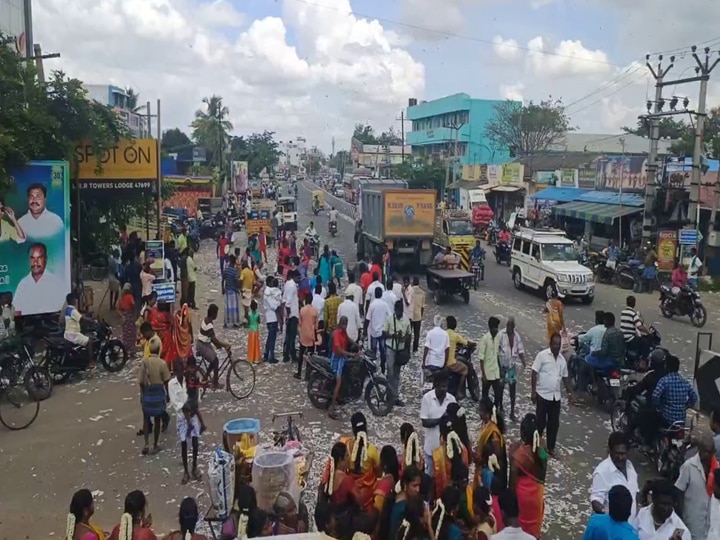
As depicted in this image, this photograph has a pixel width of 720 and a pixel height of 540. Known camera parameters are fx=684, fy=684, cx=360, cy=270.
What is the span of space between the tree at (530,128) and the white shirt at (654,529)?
50.6 metres

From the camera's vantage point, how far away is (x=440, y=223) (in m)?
24.1

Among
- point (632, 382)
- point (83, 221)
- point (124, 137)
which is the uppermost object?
point (124, 137)

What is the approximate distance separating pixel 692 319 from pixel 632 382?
8.30 metres

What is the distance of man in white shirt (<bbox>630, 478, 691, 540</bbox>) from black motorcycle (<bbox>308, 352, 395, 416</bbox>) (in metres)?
5.26

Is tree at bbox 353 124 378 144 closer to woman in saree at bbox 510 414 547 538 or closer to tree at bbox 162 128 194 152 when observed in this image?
tree at bbox 162 128 194 152

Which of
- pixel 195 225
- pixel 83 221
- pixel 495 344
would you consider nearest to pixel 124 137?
pixel 83 221

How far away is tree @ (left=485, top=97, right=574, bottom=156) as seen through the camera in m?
52.2

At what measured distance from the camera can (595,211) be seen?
28.3 meters

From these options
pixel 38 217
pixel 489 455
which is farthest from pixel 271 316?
pixel 489 455

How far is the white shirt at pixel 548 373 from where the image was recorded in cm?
788

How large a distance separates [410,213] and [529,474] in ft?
56.8

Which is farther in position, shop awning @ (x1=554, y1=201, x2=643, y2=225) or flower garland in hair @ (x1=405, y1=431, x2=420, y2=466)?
shop awning @ (x1=554, y1=201, x2=643, y2=225)

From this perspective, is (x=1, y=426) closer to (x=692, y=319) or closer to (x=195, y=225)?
(x=692, y=319)

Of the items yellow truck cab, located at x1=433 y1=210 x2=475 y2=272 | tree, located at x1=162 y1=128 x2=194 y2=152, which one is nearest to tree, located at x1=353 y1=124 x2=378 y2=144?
tree, located at x1=162 y1=128 x2=194 y2=152
